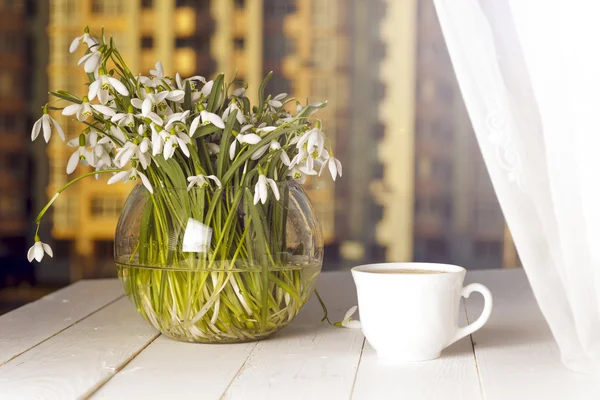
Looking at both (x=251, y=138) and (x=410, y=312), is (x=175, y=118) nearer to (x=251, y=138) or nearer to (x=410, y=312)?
(x=251, y=138)

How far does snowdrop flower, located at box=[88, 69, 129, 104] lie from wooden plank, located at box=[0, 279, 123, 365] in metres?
0.28

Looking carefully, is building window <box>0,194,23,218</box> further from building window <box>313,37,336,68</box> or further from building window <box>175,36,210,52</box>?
building window <box>313,37,336,68</box>

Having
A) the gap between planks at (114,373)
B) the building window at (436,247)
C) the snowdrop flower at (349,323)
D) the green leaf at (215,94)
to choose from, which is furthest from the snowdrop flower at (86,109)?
the building window at (436,247)

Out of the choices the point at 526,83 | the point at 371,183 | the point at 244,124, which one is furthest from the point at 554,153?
the point at 371,183

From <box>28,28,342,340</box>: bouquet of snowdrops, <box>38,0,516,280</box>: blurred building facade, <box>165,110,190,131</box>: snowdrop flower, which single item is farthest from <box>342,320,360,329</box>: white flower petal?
<box>38,0,516,280</box>: blurred building facade

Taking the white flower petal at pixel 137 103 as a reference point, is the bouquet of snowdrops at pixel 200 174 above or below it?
below

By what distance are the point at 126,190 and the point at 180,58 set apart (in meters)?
0.37

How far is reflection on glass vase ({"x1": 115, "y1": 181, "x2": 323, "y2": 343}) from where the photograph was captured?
77 centimetres

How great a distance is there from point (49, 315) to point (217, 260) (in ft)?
1.18

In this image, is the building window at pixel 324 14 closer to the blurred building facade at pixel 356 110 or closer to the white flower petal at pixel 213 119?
the blurred building facade at pixel 356 110

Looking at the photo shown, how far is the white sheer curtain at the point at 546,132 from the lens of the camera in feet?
2.00

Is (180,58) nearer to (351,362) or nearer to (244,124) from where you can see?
(244,124)

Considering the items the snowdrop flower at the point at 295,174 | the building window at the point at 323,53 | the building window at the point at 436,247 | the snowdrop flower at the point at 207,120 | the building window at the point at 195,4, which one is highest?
the building window at the point at 195,4

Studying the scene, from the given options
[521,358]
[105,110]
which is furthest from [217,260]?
[521,358]
